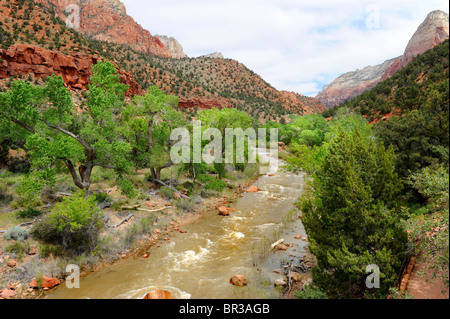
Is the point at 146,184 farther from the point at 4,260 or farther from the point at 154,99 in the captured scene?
the point at 4,260

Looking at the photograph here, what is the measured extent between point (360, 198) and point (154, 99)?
548 inches

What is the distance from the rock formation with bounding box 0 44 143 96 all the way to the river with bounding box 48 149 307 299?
99.6ft

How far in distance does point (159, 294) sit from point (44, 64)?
3832 cm

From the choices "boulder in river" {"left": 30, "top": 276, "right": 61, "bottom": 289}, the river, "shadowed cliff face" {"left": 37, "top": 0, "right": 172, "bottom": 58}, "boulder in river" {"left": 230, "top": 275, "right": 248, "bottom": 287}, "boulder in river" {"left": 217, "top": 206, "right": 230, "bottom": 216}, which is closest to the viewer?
"boulder in river" {"left": 30, "top": 276, "right": 61, "bottom": 289}

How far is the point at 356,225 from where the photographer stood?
7461 millimetres

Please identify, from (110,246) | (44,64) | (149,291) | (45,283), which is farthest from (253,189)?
(44,64)

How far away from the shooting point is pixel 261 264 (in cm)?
1095

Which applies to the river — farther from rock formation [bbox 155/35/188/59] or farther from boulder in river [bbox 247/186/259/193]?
rock formation [bbox 155/35/188/59]

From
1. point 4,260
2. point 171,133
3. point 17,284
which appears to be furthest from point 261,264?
point 171,133

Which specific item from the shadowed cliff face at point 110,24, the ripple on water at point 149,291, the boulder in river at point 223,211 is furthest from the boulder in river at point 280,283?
the shadowed cliff face at point 110,24

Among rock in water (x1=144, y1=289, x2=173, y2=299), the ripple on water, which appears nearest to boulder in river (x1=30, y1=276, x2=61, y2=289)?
the ripple on water

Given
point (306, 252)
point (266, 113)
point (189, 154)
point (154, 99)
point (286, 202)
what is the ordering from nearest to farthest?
1. point (306, 252)
2. point (154, 99)
3. point (189, 154)
4. point (286, 202)
5. point (266, 113)

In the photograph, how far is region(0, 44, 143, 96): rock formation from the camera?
3075 cm

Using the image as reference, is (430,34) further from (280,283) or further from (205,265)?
(205,265)
